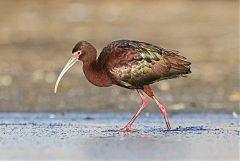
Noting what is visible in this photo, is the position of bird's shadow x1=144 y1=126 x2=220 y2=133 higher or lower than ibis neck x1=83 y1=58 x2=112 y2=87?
lower

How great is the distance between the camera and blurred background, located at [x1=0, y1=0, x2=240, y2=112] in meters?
13.5

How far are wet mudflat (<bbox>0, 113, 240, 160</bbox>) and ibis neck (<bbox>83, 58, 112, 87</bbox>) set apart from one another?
21.9 inches

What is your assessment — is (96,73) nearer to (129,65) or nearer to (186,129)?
(129,65)

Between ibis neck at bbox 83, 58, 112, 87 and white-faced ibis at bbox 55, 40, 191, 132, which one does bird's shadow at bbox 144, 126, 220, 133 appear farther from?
ibis neck at bbox 83, 58, 112, 87

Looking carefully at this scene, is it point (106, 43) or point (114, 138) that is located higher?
point (106, 43)

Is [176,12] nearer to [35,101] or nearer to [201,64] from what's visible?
[201,64]

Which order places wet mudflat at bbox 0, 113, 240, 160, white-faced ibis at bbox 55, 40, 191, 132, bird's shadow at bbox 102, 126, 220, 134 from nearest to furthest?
wet mudflat at bbox 0, 113, 240, 160 < bird's shadow at bbox 102, 126, 220, 134 < white-faced ibis at bbox 55, 40, 191, 132

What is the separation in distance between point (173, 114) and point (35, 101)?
2296mm

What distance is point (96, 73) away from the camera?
1026cm

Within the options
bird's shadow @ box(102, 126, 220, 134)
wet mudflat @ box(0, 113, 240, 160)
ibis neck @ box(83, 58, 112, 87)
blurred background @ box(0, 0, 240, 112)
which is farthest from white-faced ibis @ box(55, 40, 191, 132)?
blurred background @ box(0, 0, 240, 112)

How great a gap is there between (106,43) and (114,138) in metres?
12.3

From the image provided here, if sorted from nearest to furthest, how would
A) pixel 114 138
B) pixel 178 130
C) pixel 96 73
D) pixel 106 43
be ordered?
1. pixel 114 138
2. pixel 178 130
3. pixel 96 73
4. pixel 106 43

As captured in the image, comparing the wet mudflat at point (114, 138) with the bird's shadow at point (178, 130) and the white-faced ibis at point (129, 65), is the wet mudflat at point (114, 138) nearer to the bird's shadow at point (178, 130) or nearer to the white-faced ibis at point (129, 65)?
the bird's shadow at point (178, 130)

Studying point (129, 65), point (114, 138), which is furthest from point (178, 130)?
point (114, 138)
